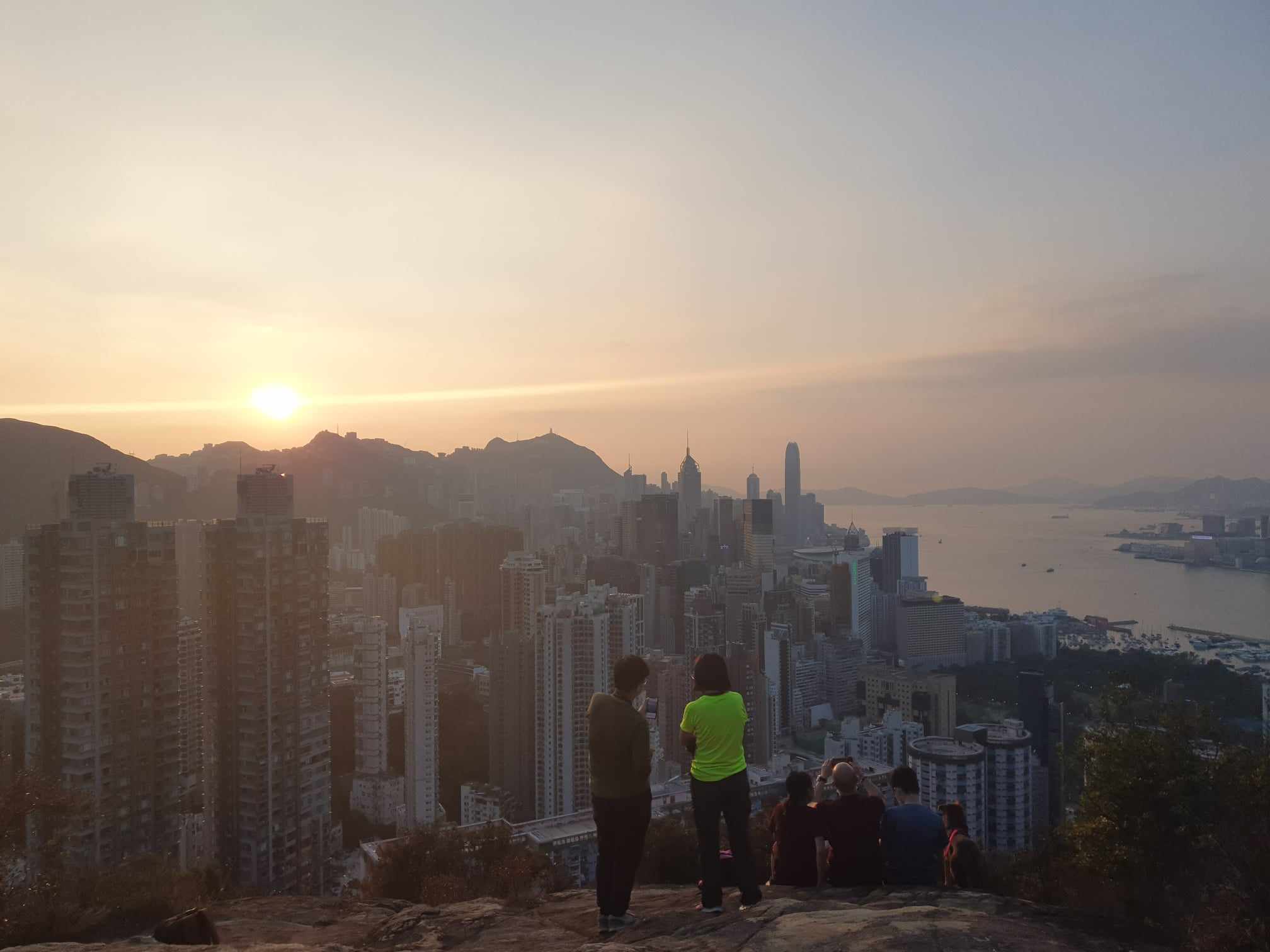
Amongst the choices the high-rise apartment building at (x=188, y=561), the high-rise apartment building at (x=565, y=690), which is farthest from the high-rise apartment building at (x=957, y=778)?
the high-rise apartment building at (x=188, y=561)

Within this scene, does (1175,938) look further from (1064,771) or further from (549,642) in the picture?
(549,642)

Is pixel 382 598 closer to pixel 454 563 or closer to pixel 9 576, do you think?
pixel 454 563

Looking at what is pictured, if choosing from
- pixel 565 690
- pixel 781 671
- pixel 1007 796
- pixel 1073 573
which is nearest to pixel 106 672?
pixel 565 690

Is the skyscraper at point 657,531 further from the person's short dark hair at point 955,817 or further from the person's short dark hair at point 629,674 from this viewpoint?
the person's short dark hair at point 629,674

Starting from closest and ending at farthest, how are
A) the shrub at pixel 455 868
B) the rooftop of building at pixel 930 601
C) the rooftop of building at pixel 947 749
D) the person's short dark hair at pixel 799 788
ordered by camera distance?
the person's short dark hair at pixel 799 788 < the shrub at pixel 455 868 < the rooftop of building at pixel 947 749 < the rooftop of building at pixel 930 601

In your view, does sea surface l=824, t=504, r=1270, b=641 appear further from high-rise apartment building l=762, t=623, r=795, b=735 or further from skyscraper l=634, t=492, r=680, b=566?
skyscraper l=634, t=492, r=680, b=566

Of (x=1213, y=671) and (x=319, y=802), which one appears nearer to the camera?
(x=319, y=802)

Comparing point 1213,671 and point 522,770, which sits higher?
point 1213,671

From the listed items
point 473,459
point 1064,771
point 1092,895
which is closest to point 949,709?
point 1064,771
